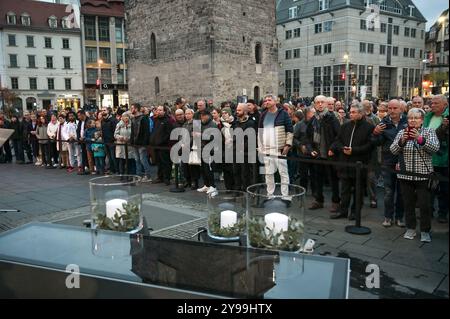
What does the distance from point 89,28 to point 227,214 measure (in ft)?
198

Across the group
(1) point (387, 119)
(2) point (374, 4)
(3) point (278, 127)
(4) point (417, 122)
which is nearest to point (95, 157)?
(3) point (278, 127)

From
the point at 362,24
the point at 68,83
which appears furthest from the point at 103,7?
the point at 362,24

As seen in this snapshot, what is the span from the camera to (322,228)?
6.02 m

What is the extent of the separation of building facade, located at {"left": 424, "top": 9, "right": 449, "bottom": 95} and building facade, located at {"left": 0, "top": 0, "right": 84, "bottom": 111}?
146ft

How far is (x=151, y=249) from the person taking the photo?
2723 mm

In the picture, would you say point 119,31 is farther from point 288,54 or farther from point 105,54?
point 288,54

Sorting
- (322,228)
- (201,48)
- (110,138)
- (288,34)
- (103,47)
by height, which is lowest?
(322,228)

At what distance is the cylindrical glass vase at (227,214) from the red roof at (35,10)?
60217 millimetres

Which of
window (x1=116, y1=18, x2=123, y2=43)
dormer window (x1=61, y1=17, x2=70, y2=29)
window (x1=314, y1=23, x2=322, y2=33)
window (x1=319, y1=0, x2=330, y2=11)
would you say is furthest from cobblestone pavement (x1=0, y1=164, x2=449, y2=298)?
window (x1=116, y1=18, x2=123, y2=43)

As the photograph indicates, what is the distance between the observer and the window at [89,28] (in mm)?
56188

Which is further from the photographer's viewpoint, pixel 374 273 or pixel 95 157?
pixel 95 157

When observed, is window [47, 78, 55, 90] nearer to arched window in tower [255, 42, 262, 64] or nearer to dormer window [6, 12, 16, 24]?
dormer window [6, 12, 16, 24]
